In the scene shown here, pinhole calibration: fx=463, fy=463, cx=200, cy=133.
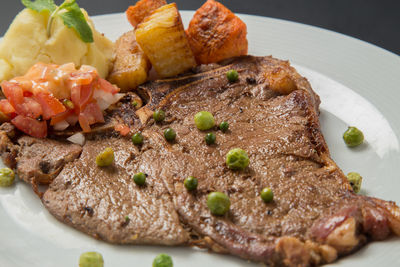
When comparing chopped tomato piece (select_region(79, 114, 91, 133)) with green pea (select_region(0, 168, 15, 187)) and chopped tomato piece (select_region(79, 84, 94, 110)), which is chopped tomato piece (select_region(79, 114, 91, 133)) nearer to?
chopped tomato piece (select_region(79, 84, 94, 110))

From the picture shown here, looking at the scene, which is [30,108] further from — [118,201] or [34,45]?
[118,201]

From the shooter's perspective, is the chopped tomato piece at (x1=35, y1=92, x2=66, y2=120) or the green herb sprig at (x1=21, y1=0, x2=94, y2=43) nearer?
the chopped tomato piece at (x1=35, y1=92, x2=66, y2=120)

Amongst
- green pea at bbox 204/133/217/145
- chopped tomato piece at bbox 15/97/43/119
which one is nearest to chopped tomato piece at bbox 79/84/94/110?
chopped tomato piece at bbox 15/97/43/119

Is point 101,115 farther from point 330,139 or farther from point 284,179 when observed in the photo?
point 330,139

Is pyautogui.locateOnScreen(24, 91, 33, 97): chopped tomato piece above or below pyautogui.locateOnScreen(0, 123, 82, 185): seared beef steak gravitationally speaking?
above

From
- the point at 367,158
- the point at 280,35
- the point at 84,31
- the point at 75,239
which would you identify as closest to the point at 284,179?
the point at 367,158

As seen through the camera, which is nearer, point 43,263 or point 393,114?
point 43,263
